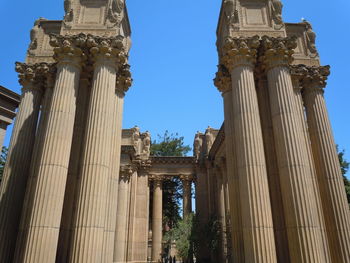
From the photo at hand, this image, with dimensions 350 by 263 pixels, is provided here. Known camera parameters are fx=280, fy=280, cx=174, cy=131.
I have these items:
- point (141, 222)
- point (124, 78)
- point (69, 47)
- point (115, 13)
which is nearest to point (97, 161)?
point (69, 47)

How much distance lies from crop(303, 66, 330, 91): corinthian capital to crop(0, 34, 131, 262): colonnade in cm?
1167

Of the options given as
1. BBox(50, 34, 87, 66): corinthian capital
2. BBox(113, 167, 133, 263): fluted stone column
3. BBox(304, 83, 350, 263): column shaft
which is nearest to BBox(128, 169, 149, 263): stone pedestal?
BBox(113, 167, 133, 263): fluted stone column

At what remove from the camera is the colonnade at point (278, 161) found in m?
12.4

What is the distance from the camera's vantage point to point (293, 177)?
513 inches

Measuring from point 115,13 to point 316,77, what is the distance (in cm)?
1327

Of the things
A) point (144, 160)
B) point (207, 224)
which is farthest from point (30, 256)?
point (144, 160)

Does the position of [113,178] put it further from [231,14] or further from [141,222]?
[141,222]

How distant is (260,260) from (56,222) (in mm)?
8874

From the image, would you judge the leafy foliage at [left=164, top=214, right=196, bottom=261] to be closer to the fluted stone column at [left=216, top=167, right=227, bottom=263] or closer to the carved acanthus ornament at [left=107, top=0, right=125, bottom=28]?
the fluted stone column at [left=216, top=167, right=227, bottom=263]

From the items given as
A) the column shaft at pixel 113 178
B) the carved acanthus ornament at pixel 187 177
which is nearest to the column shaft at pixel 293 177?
the column shaft at pixel 113 178

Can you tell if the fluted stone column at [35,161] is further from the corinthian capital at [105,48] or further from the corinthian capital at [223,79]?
the corinthian capital at [223,79]

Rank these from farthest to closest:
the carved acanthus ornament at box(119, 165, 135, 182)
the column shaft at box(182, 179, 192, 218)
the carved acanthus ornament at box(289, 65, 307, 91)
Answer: the column shaft at box(182, 179, 192, 218), the carved acanthus ornament at box(119, 165, 135, 182), the carved acanthus ornament at box(289, 65, 307, 91)

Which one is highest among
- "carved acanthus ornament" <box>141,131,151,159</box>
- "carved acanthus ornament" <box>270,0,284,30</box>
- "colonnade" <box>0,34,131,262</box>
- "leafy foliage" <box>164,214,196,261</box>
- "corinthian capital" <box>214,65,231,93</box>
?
"carved acanthus ornament" <box>270,0,284,30</box>

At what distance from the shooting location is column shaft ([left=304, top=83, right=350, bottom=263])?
48.7 ft
